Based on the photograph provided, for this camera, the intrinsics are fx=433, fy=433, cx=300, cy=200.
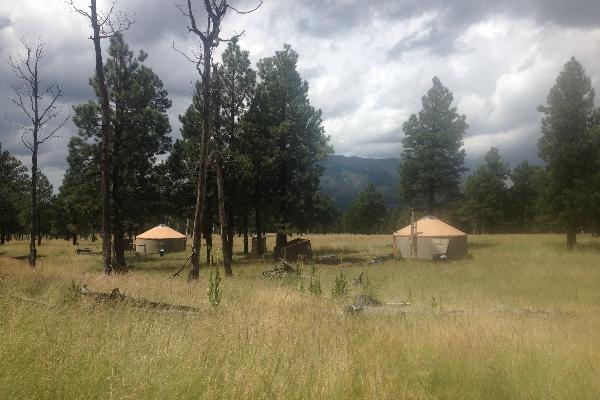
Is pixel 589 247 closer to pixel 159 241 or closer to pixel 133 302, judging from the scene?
pixel 133 302

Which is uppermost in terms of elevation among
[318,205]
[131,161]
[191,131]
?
[191,131]

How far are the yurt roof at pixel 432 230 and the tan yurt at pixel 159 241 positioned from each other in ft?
78.7

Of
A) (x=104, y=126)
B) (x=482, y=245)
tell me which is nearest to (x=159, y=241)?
(x=104, y=126)

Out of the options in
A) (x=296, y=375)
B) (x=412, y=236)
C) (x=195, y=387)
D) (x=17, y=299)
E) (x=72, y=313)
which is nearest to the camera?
(x=195, y=387)

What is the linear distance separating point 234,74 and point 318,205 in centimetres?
1054

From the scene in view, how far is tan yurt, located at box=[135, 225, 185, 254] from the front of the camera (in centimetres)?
4347

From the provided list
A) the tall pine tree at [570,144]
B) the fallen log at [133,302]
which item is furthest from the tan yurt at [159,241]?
the fallen log at [133,302]

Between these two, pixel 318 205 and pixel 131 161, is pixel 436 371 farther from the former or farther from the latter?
pixel 318 205

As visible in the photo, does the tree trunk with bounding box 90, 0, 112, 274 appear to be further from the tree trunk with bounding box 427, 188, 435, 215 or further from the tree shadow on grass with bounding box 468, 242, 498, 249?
the tree shadow on grass with bounding box 468, 242, 498, 249

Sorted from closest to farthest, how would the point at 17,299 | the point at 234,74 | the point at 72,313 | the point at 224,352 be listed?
the point at 224,352, the point at 72,313, the point at 17,299, the point at 234,74

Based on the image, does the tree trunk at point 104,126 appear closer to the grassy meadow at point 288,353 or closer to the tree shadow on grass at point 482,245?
the grassy meadow at point 288,353

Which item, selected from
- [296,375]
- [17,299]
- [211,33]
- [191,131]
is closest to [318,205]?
[191,131]

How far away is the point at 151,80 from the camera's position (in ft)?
78.7

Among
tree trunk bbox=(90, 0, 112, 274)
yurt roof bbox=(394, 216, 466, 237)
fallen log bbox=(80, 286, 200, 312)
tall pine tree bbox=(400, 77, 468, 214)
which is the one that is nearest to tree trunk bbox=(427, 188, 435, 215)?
tall pine tree bbox=(400, 77, 468, 214)
